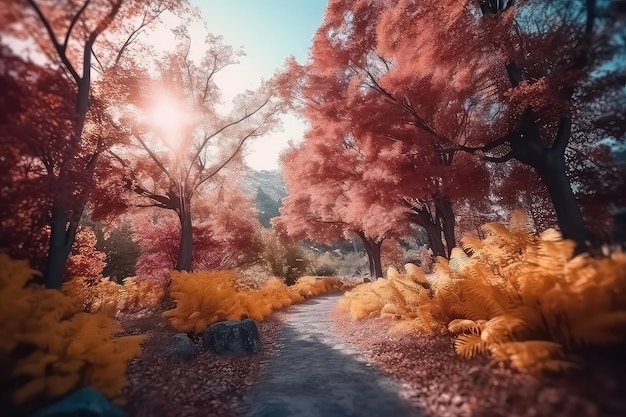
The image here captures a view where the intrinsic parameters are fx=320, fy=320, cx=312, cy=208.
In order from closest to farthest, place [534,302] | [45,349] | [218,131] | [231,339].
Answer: [45,349]
[534,302]
[231,339]
[218,131]

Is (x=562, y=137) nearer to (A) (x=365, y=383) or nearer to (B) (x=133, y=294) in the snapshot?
(A) (x=365, y=383)

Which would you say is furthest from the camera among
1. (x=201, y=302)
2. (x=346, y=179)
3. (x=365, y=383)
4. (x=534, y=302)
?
(x=346, y=179)

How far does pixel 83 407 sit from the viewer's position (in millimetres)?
3195

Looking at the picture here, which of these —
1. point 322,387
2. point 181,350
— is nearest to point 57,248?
point 181,350

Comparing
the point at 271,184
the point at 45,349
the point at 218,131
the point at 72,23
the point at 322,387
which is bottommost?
the point at 322,387

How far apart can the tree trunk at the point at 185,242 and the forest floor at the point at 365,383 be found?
4248mm

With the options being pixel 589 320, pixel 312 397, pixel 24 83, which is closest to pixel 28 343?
pixel 24 83

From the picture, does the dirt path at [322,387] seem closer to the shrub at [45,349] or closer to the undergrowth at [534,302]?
the undergrowth at [534,302]

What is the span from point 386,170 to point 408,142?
1.01 m

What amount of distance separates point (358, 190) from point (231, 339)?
648 centimetres

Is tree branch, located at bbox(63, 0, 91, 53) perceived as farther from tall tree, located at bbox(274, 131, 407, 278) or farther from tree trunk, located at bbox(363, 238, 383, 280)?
tree trunk, located at bbox(363, 238, 383, 280)

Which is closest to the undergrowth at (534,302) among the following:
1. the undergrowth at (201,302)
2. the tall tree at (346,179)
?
the tall tree at (346,179)

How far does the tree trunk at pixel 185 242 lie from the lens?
12.0 metres

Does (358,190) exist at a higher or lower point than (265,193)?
lower
